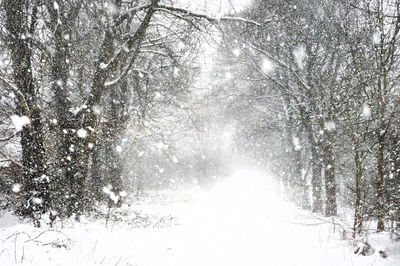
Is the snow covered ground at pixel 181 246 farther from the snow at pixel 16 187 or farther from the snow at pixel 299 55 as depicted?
the snow at pixel 299 55

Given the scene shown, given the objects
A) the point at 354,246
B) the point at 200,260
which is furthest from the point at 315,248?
the point at 200,260

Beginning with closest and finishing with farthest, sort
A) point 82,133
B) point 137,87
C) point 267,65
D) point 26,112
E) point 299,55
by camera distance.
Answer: point 26,112 → point 82,133 → point 137,87 → point 299,55 → point 267,65

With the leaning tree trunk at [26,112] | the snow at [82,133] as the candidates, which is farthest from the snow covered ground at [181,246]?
the snow at [82,133]

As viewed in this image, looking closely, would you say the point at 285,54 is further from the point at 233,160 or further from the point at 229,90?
the point at 233,160

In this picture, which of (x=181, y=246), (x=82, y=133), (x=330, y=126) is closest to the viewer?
(x=181, y=246)

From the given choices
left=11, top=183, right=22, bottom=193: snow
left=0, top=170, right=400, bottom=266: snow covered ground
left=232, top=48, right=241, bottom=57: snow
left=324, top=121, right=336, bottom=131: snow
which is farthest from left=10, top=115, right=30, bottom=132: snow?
left=232, top=48, right=241, bottom=57: snow

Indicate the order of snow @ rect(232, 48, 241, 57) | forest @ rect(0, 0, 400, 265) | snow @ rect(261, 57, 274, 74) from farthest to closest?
snow @ rect(232, 48, 241, 57), snow @ rect(261, 57, 274, 74), forest @ rect(0, 0, 400, 265)

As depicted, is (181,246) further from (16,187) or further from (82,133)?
(16,187)

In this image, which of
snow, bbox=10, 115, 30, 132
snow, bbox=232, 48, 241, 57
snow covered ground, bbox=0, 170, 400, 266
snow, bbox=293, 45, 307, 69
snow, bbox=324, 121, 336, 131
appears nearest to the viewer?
snow covered ground, bbox=0, 170, 400, 266

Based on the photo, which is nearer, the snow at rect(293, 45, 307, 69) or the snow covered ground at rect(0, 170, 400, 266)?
the snow covered ground at rect(0, 170, 400, 266)

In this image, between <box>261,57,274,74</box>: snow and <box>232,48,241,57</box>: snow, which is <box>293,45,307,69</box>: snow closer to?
<box>261,57,274,74</box>: snow

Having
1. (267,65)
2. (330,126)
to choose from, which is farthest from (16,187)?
(267,65)

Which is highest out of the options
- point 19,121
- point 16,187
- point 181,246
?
point 19,121

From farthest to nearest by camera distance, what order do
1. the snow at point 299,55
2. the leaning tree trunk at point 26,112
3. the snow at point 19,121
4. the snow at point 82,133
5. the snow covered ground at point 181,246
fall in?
the snow at point 299,55 < the snow at point 82,133 < the leaning tree trunk at point 26,112 < the snow at point 19,121 < the snow covered ground at point 181,246
